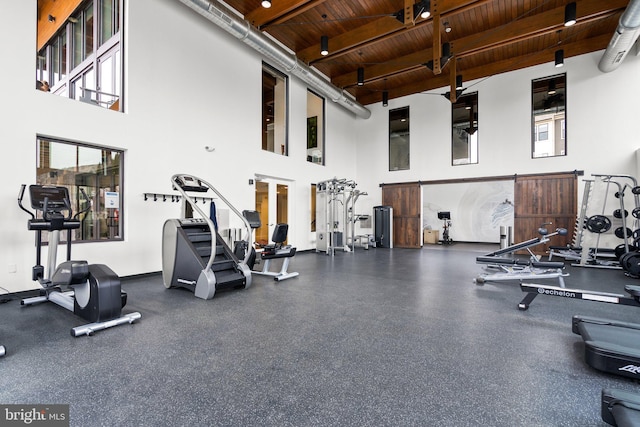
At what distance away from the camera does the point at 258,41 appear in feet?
20.8

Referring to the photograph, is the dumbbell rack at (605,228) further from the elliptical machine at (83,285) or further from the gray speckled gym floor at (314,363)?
the elliptical machine at (83,285)

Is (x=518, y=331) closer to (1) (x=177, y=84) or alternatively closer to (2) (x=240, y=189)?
(2) (x=240, y=189)

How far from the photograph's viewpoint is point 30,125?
3.95m

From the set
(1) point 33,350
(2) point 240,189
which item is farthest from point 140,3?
(1) point 33,350

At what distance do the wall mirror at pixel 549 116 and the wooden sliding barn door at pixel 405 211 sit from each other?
359 centimetres

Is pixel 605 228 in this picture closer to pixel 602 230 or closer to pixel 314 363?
pixel 602 230

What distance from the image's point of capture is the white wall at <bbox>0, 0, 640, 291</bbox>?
3918mm

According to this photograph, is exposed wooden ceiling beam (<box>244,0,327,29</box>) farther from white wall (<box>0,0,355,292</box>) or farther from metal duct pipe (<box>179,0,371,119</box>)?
white wall (<box>0,0,355,292</box>)

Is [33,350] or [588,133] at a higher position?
[588,133]

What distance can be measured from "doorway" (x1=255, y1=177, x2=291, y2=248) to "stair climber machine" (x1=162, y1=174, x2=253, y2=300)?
3291 millimetres

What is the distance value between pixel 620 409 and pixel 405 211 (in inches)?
368

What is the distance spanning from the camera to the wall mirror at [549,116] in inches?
330

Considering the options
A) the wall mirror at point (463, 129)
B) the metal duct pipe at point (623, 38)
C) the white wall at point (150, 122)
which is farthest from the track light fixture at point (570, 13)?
the white wall at point (150, 122)

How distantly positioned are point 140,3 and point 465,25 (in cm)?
687
